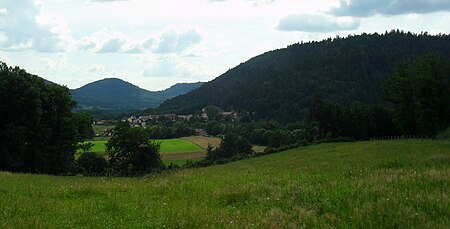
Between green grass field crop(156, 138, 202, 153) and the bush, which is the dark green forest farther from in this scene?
green grass field crop(156, 138, 202, 153)

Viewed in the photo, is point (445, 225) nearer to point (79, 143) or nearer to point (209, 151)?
point (79, 143)

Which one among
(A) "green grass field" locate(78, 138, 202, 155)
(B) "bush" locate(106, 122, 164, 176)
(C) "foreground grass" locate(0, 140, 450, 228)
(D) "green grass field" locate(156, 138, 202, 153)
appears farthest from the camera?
(D) "green grass field" locate(156, 138, 202, 153)

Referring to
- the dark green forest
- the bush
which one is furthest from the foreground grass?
the bush

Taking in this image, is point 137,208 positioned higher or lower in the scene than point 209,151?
higher

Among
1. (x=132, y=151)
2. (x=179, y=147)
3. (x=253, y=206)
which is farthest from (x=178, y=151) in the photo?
(x=253, y=206)

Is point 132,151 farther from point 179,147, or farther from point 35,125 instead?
point 179,147

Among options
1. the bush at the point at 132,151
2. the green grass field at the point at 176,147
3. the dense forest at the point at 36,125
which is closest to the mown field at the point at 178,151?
the green grass field at the point at 176,147

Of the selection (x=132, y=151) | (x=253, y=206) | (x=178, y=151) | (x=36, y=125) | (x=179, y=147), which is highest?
(x=36, y=125)

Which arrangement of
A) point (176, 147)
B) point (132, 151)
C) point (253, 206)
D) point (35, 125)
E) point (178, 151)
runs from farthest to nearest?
point (176, 147), point (178, 151), point (132, 151), point (35, 125), point (253, 206)

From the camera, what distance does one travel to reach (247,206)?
384 inches

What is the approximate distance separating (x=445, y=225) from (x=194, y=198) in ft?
20.0

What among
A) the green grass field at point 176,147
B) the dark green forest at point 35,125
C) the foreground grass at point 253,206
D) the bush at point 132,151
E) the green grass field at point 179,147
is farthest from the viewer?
the green grass field at point 179,147

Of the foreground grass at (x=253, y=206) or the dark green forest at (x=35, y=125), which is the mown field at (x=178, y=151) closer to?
the dark green forest at (x=35, y=125)

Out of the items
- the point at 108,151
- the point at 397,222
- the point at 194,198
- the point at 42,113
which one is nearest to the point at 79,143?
the point at 42,113
